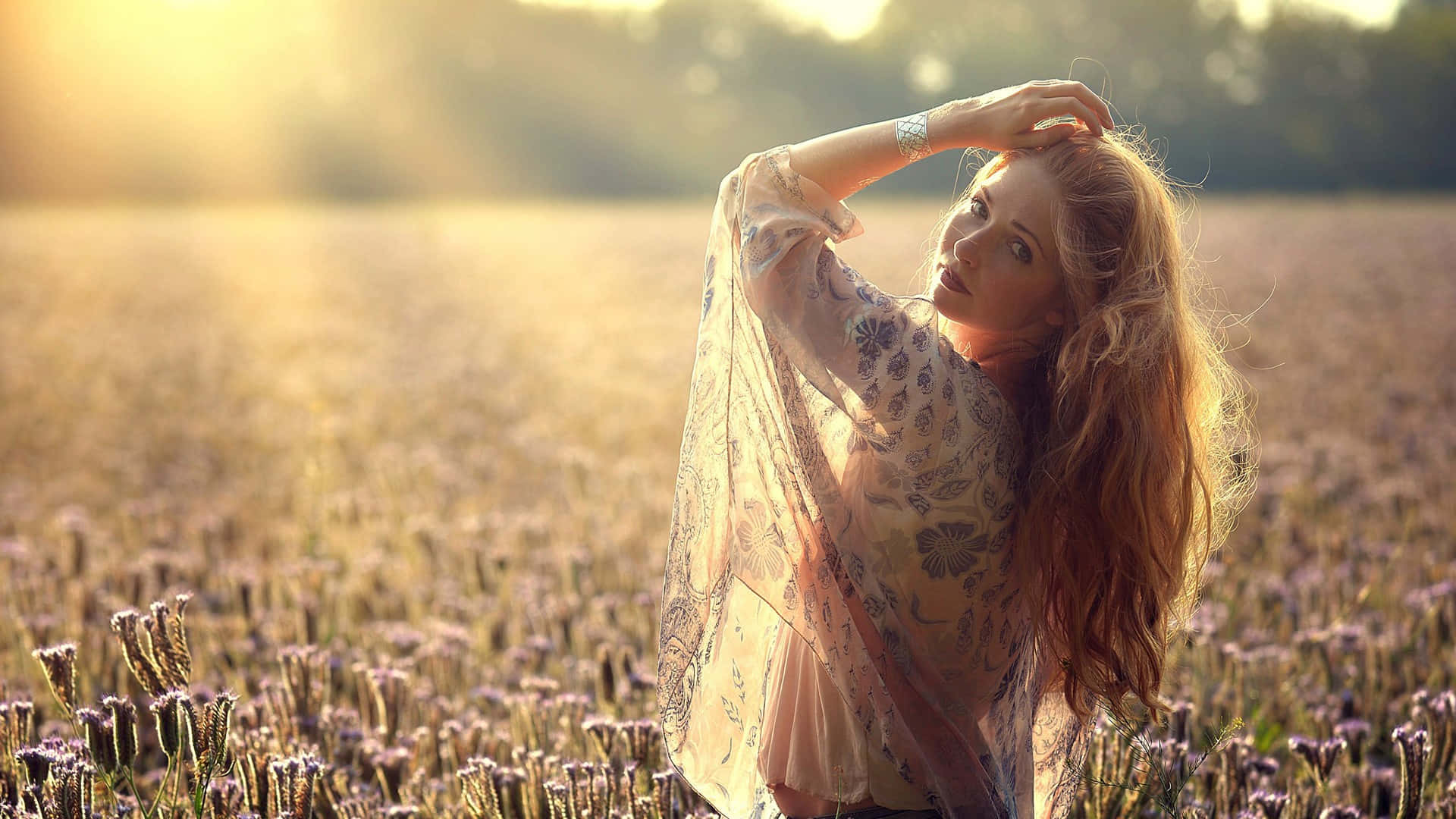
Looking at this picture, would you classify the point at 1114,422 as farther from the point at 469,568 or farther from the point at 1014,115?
the point at 469,568

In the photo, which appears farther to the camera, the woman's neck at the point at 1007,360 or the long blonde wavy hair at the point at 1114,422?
the woman's neck at the point at 1007,360

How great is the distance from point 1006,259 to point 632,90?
134 ft

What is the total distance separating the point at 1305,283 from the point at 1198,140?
33.8 metres

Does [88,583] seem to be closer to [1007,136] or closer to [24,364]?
[1007,136]

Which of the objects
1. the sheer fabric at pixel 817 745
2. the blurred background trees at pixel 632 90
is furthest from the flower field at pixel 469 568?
the blurred background trees at pixel 632 90

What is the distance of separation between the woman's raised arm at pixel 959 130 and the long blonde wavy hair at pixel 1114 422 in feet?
0.19

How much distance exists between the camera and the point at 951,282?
2051mm

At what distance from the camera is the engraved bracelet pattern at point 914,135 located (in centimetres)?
196

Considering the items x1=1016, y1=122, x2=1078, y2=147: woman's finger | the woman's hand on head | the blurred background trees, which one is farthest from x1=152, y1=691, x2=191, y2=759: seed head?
the blurred background trees

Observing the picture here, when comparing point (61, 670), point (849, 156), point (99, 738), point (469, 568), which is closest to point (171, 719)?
point (99, 738)

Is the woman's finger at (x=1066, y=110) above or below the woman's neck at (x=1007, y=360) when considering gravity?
above

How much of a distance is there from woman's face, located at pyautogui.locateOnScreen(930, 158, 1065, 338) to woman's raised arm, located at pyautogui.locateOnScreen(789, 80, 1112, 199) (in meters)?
0.08

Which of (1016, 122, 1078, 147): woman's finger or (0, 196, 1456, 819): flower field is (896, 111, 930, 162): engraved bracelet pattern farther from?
(0, 196, 1456, 819): flower field

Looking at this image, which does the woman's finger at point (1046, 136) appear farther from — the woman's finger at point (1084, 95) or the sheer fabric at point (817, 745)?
the sheer fabric at point (817, 745)
